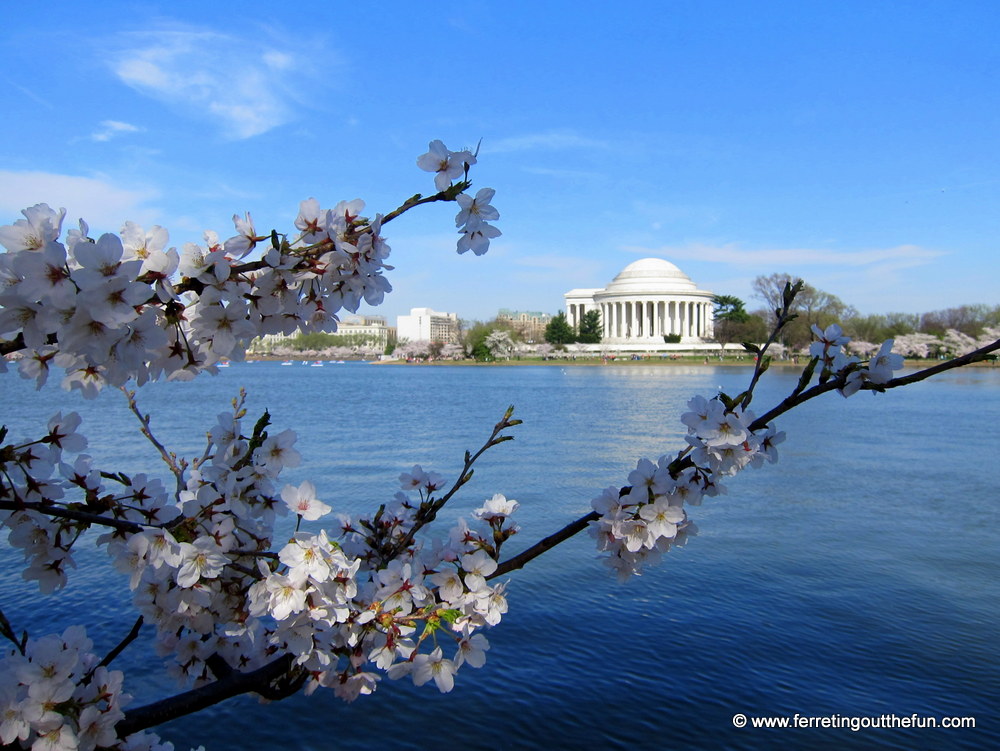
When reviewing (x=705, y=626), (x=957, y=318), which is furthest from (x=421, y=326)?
(x=705, y=626)

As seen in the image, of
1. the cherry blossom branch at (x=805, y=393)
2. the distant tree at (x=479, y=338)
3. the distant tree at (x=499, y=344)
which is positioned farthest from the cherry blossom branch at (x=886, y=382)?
the distant tree at (x=479, y=338)

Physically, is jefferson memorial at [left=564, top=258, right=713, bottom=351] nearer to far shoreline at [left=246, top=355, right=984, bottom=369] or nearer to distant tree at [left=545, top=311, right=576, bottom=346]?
distant tree at [left=545, top=311, right=576, bottom=346]

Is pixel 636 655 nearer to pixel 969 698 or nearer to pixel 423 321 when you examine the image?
pixel 969 698

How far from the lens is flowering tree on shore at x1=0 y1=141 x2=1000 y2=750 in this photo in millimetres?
1167

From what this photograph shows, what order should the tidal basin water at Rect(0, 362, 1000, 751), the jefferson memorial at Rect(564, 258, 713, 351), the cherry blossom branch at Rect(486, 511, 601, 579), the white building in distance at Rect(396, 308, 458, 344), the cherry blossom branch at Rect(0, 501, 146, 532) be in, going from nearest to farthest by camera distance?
1. the cherry blossom branch at Rect(0, 501, 146, 532)
2. the cherry blossom branch at Rect(486, 511, 601, 579)
3. the tidal basin water at Rect(0, 362, 1000, 751)
4. the jefferson memorial at Rect(564, 258, 713, 351)
5. the white building in distance at Rect(396, 308, 458, 344)

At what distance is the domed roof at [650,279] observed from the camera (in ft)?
368

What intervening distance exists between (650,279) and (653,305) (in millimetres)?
4112

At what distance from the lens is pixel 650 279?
114m

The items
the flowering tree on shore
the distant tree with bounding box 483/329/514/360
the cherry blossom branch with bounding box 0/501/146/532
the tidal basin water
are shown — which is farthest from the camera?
the distant tree with bounding box 483/329/514/360

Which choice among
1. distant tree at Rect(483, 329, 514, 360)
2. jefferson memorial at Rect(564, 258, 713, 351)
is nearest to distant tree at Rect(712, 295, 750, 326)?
jefferson memorial at Rect(564, 258, 713, 351)

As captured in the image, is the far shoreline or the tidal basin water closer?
the tidal basin water

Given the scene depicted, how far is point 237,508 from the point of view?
1.77m

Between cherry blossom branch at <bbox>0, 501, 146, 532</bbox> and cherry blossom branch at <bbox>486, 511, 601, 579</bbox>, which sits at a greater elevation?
cherry blossom branch at <bbox>0, 501, 146, 532</bbox>

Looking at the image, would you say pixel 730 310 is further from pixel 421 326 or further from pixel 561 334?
pixel 421 326
